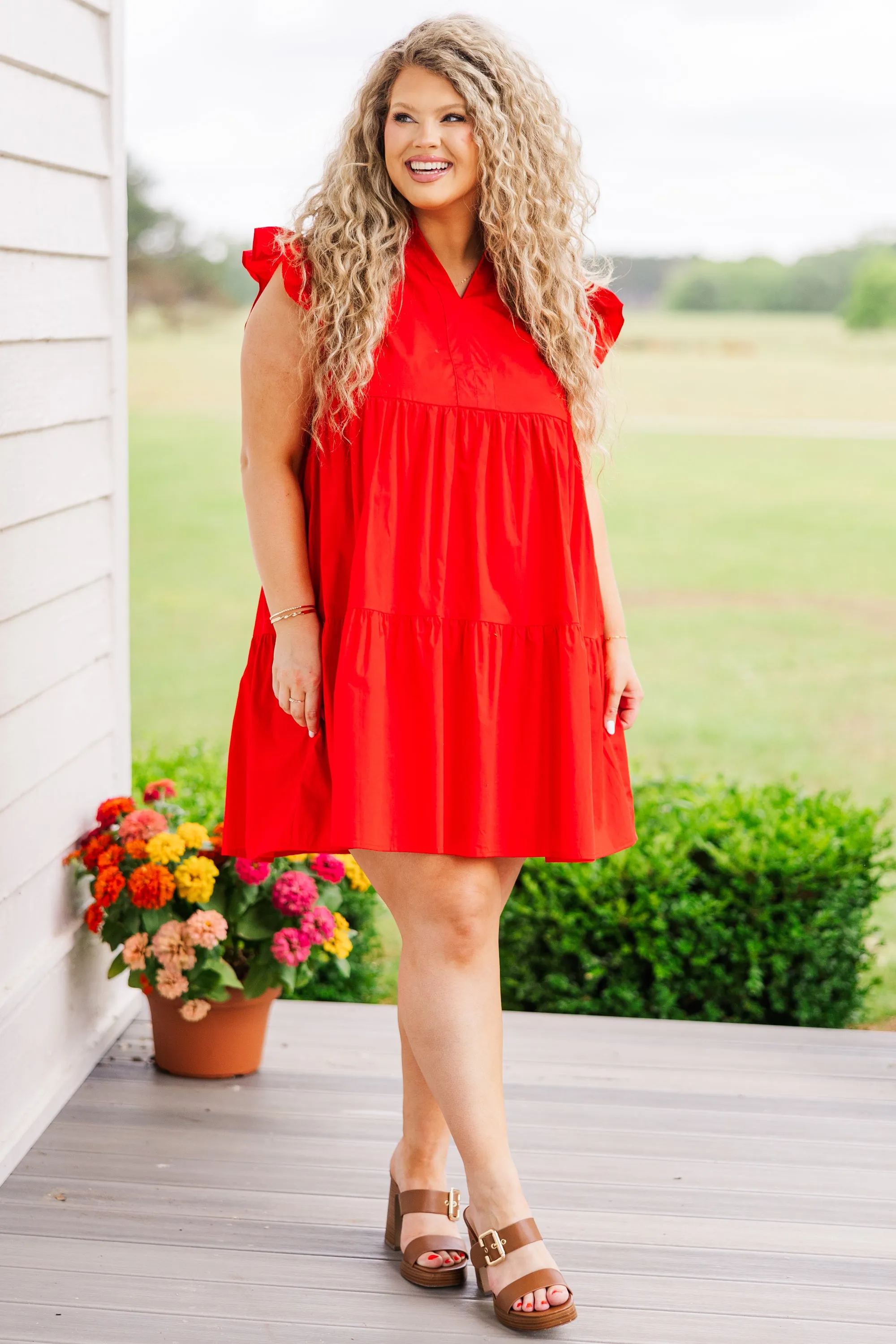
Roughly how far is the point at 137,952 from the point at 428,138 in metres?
1.43

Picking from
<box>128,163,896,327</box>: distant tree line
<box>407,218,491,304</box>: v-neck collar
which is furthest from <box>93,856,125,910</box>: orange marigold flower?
<box>128,163,896,327</box>: distant tree line

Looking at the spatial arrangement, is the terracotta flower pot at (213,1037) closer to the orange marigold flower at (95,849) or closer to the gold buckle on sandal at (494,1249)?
the orange marigold flower at (95,849)

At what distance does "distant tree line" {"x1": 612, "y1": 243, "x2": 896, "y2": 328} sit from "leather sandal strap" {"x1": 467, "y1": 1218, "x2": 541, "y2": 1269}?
7.28m

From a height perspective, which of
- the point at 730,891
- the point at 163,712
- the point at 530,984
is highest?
the point at 730,891

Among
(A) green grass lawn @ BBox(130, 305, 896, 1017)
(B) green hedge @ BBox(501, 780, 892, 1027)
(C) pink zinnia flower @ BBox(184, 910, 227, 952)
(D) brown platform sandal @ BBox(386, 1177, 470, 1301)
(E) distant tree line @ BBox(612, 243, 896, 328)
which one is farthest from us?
(A) green grass lawn @ BBox(130, 305, 896, 1017)

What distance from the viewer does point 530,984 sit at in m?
3.01

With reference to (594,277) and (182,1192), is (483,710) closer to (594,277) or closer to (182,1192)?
(594,277)

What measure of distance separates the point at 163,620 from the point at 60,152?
9.00m

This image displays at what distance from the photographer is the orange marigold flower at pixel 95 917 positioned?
247cm

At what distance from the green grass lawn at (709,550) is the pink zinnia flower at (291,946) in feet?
20.5

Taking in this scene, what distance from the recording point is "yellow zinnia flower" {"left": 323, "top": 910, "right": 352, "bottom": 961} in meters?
2.53

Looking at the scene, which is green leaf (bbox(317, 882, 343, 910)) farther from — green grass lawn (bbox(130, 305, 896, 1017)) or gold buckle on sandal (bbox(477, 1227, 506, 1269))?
green grass lawn (bbox(130, 305, 896, 1017))

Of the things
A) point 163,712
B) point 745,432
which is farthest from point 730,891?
point 745,432

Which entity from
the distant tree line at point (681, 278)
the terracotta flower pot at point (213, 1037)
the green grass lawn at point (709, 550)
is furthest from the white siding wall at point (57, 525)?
the distant tree line at point (681, 278)
